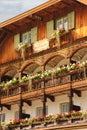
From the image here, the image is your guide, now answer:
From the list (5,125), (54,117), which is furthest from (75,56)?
(5,125)

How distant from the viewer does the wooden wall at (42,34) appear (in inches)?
1328

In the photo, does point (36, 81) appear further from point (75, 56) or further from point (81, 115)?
point (81, 115)

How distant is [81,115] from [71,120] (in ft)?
3.21

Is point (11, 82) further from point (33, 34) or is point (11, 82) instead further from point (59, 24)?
point (59, 24)

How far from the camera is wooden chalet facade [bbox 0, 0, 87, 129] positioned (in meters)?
33.2

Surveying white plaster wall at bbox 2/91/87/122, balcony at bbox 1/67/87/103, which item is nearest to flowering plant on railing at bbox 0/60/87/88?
balcony at bbox 1/67/87/103

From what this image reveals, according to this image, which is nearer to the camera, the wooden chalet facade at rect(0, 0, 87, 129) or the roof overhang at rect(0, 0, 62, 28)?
the wooden chalet facade at rect(0, 0, 87, 129)

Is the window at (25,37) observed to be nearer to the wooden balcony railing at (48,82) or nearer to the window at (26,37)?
the window at (26,37)

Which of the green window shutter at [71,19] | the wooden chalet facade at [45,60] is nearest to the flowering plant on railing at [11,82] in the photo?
the wooden chalet facade at [45,60]

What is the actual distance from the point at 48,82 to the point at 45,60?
2209mm

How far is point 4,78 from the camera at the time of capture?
40406 mm

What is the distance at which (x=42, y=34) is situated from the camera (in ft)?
121

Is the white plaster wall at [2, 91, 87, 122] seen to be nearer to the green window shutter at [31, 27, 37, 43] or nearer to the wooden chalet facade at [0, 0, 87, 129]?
the wooden chalet facade at [0, 0, 87, 129]

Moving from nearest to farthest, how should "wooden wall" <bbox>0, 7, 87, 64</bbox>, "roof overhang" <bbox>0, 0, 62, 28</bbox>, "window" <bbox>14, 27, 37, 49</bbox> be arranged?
"wooden wall" <bbox>0, 7, 87, 64</bbox> < "roof overhang" <bbox>0, 0, 62, 28</bbox> < "window" <bbox>14, 27, 37, 49</bbox>
